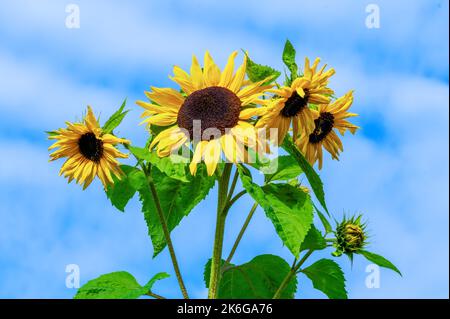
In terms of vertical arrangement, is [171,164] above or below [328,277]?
above

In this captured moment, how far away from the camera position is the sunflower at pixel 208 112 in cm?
192

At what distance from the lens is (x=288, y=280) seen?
2320 millimetres

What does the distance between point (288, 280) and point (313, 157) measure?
0.46m

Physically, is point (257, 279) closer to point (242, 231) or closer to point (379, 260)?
point (242, 231)

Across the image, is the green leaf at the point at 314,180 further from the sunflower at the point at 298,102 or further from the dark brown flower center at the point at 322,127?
the dark brown flower center at the point at 322,127

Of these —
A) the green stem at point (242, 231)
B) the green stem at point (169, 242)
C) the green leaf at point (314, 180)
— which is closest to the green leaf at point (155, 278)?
the green stem at point (169, 242)

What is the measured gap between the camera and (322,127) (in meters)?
2.22

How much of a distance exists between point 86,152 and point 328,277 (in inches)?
38.7

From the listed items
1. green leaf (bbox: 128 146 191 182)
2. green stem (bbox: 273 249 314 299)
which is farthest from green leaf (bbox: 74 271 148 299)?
green stem (bbox: 273 249 314 299)

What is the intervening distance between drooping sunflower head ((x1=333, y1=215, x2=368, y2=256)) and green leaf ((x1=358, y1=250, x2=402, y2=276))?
29 mm

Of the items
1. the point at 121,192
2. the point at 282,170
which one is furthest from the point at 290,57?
the point at 121,192
